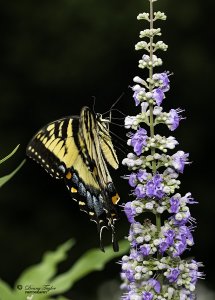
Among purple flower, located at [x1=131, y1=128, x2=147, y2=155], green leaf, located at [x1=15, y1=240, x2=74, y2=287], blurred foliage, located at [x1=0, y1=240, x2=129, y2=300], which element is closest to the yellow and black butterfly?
blurred foliage, located at [x1=0, y1=240, x2=129, y2=300]

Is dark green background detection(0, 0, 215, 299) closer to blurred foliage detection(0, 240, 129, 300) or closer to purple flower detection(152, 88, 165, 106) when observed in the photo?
blurred foliage detection(0, 240, 129, 300)

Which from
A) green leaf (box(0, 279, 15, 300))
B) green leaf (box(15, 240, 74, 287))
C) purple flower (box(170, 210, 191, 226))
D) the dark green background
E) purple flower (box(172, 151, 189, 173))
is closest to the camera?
green leaf (box(0, 279, 15, 300))

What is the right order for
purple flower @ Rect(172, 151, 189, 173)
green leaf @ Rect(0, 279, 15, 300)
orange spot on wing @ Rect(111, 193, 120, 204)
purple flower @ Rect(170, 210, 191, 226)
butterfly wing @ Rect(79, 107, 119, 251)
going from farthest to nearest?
butterfly wing @ Rect(79, 107, 119, 251)
orange spot on wing @ Rect(111, 193, 120, 204)
purple flower @ Rect(172, 151, 189, 173)
purple flower @ Rect(170, 210, 191, 226)
green leaf @ Rect(0, 279, 15, 300)

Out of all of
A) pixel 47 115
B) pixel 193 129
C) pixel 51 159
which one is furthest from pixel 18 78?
pixel 51 159

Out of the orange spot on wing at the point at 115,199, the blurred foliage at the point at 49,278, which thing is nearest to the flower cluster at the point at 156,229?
the blurred foliage at the point at 49,278

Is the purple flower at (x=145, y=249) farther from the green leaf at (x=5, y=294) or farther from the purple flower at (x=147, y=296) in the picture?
the green leaf at (x=5, y=294)

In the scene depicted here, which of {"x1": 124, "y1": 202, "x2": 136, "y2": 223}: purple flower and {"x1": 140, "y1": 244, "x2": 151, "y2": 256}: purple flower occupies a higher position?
{"x1": 124, "y1": 202, "x2": 136, "y2": 223}: purple flower

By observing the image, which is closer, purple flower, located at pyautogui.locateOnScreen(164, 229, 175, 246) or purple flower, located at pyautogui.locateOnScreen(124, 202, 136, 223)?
purple flower, located at pyautogui.locateOnScreen(164, 229, 175, 246)
